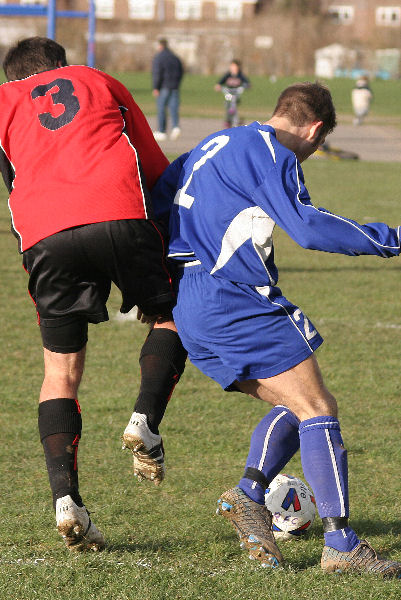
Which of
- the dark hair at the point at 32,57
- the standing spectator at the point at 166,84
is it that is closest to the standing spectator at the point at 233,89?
the standing spectator at the point at 166,84

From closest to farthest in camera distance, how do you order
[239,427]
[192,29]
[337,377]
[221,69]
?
[239,427], [337,377], [221,69], [192,29]

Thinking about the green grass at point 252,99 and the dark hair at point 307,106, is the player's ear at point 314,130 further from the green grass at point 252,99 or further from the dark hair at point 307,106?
the green grass at point 252,99

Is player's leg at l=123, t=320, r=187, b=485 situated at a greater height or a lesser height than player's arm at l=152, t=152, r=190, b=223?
lesser

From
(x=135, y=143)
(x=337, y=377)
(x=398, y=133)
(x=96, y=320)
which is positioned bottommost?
Result: (x=398, y=133)

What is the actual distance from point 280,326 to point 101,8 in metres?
96.9

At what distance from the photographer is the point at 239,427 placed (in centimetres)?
554

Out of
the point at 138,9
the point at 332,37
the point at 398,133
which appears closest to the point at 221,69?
the point at 332,37

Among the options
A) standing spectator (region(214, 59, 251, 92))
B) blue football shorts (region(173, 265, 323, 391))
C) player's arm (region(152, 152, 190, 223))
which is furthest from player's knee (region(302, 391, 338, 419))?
standing spectator (region(214, 59, 251, 92))

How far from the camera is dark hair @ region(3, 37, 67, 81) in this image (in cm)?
401

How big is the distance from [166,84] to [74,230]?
2113cm

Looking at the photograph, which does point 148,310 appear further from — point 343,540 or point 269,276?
point 343,540

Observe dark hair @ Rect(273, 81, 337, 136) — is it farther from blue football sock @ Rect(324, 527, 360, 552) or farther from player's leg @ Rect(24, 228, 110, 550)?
blue football sock @ Rect(324, 527, 360, 552)

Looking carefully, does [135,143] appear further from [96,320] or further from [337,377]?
[337,377]

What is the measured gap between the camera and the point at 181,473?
4.82m
